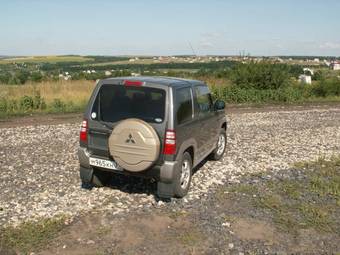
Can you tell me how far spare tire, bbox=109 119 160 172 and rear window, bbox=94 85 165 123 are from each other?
0.76 feet

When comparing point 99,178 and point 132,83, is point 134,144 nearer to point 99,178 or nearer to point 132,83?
point 132,83

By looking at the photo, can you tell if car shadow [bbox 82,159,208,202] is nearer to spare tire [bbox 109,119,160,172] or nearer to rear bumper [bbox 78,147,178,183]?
rear bumper [bbox 78,147,178,183]

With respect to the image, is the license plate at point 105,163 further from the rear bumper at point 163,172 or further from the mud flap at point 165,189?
the mud flap at point 165,189

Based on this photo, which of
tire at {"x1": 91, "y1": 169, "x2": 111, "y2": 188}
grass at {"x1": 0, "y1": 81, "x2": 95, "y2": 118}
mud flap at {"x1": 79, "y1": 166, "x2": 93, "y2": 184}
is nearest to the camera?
mud flap at {"x1": 79, "y1": 166, "x2": 93, "y2": 184}

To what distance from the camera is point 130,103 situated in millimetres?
6363

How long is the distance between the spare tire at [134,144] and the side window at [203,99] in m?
1.81

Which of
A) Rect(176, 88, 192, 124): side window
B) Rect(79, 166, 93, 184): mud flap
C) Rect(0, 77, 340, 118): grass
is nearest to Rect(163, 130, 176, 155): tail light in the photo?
Rect(176, 88, 192, 124): side window

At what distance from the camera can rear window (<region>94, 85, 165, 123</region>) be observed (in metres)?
6.21

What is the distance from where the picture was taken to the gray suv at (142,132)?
6070mm

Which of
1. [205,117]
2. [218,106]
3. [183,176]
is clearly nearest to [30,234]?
[183,176]

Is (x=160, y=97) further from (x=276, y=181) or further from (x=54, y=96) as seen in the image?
(x=54, y=96)

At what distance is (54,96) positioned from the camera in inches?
845

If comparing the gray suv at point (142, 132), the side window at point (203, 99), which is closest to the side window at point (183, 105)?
the gray suv at point (142, 132)

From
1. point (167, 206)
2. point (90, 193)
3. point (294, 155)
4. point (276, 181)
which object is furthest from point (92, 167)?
point (294, 155)
